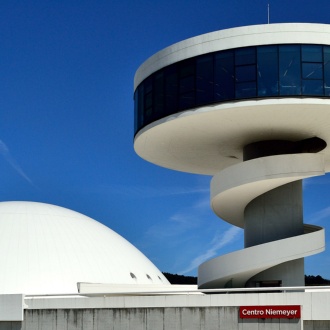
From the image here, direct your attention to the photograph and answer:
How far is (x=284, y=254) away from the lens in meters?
33.6

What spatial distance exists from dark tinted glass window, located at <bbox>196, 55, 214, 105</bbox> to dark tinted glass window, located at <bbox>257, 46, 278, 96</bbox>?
2257 mm

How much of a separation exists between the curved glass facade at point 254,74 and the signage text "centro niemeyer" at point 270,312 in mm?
9446

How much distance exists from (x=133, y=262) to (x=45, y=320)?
722 inches

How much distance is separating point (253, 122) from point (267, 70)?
2.93 metres

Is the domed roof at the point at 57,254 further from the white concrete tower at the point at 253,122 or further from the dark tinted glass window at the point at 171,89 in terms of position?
the dark tinted glass window at the point at 171,89

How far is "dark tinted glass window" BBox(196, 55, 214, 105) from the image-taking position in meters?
33.6

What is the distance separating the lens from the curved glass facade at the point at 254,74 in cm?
3247

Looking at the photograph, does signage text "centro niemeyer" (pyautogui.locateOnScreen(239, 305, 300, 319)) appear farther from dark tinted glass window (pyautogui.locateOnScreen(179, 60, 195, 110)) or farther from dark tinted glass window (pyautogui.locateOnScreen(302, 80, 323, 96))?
dark tinted glass window (pyautogui.locateOnScreen(179, 60, 195, 110))

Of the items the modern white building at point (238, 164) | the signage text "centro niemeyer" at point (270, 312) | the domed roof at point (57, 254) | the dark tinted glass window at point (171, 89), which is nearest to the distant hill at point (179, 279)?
the domed roof at point (57, 254)

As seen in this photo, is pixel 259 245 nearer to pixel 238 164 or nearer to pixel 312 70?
pixel 238 164

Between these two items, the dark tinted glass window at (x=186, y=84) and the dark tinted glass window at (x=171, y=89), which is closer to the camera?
the dark tinted glass window at (x=186, y=84)

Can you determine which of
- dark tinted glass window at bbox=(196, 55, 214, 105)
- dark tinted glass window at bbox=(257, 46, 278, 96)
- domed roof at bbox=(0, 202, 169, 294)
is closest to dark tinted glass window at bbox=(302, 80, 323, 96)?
dark tinted glass window at bbox=(257, 46, 278, 96)

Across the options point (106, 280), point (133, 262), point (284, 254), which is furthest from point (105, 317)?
point (133, 262)

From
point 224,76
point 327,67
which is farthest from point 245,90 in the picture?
point 327,67
